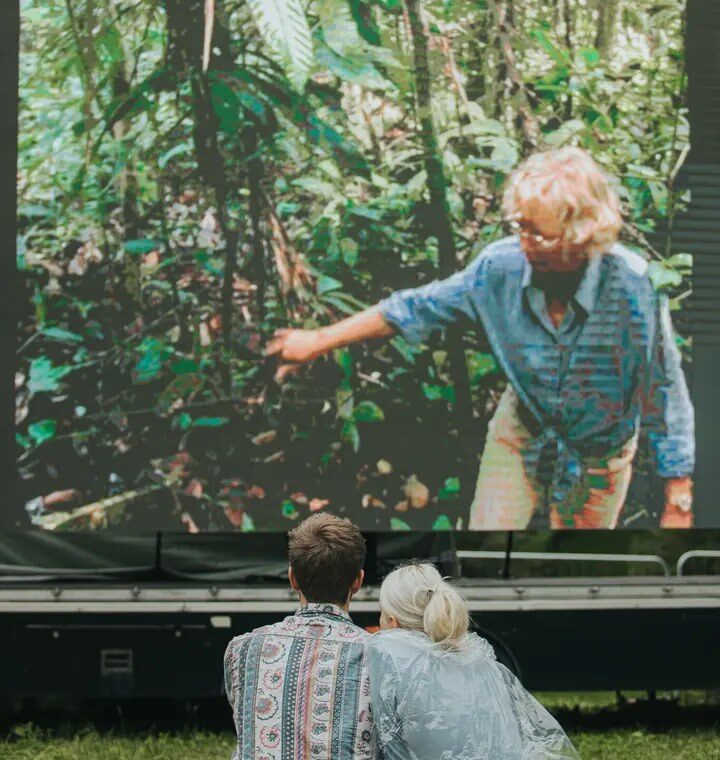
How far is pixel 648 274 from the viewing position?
5.41 m

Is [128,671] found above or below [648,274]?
below

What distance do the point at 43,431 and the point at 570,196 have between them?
8.05ft

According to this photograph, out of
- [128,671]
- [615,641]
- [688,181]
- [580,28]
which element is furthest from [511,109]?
[128,671]

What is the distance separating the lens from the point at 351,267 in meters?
5.27

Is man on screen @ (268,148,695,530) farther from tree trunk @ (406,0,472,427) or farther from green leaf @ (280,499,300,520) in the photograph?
green leaf @ (280,499,300,520)

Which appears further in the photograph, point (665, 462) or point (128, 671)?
point (128, 671)

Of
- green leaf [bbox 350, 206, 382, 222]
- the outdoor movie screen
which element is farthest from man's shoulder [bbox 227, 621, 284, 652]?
green leaf [bbox 350, 206, 382, 222]

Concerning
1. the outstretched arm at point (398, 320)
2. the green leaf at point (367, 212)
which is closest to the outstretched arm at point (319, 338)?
the outstretched arm at point (398, 320)

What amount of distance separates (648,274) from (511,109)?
928 mm

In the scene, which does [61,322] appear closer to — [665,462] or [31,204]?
[31,204]

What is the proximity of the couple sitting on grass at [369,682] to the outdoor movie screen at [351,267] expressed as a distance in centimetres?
296

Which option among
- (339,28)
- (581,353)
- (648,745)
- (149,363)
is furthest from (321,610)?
(648,745)

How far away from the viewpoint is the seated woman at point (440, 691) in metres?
2.17

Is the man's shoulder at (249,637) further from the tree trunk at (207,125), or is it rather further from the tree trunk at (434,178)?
the tree trunk at (434,178)
